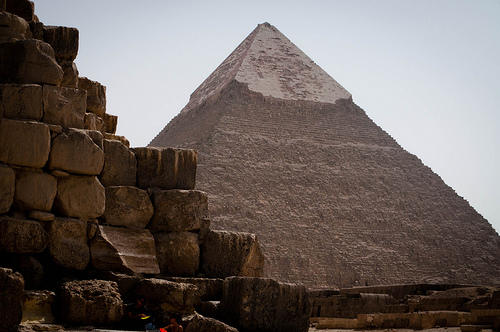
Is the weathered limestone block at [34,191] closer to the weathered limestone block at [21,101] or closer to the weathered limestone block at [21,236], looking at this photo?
the weathered limestone block at [21,236]

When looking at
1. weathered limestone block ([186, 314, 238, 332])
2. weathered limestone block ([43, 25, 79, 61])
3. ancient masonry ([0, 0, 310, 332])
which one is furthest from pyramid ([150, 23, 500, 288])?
weathered limestone block ([186, 314, 238, 332])

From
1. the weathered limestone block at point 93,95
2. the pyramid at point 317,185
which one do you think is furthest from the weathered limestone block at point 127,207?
the pyramid at point 317,185

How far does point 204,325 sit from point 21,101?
1478mm

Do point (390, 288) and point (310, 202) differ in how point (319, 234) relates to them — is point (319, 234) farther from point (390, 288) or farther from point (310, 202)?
point (390, 288)

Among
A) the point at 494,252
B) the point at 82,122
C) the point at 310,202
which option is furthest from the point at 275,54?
the point at 82,122

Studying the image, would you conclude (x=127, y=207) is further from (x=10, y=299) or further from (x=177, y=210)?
(x=10, y=299)

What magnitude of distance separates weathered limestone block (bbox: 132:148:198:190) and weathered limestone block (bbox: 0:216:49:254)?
79 centimetres

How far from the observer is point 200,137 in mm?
63281

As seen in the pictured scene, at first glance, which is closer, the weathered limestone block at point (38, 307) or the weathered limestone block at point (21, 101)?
the weathered limestone block at point (38, 307)

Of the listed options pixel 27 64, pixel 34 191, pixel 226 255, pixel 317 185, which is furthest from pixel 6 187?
pixel 317 185

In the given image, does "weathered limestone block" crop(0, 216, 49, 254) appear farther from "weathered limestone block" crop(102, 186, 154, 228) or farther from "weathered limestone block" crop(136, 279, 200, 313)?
"weathered limestone block" crop(136, 279, 200, 313)

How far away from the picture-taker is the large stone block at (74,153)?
4387 mm

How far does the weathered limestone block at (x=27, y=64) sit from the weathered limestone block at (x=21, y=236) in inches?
30.8

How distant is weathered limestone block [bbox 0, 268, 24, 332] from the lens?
12.7 ft
